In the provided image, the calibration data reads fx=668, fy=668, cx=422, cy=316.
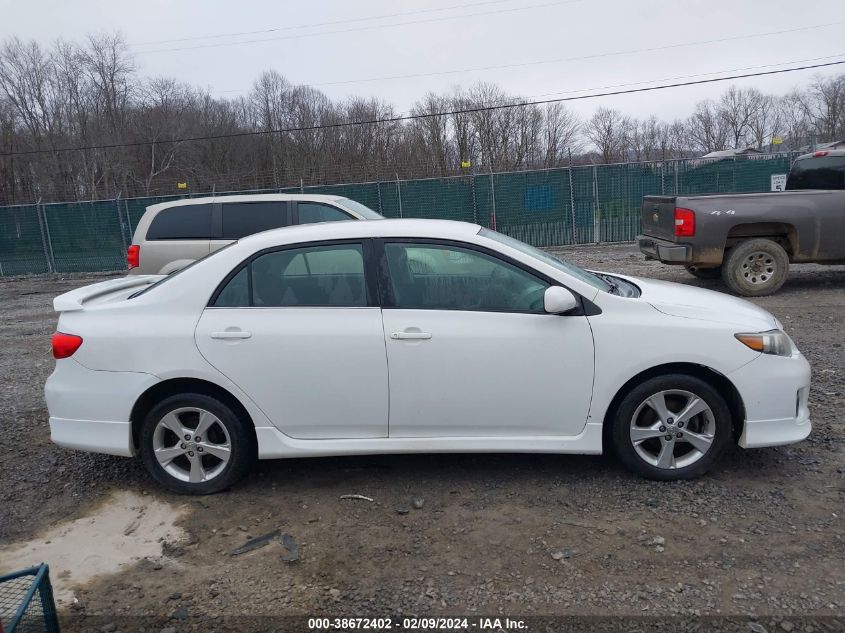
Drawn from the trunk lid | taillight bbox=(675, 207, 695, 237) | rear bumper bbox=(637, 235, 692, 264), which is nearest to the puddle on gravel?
rear bumper bbox=(637, 235, 692, 264)

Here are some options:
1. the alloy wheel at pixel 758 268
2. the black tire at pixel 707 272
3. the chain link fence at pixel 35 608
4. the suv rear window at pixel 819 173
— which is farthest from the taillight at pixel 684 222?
the chain link fence at pixel 35 608

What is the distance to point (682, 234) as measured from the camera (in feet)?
30.6

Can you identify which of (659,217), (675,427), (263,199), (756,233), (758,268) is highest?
(263,199)

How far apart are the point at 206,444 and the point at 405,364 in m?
1.29

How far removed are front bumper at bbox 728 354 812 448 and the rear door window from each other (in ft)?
22.1

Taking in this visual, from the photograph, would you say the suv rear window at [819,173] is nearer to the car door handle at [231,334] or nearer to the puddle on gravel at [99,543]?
the car door handle at [231,334]

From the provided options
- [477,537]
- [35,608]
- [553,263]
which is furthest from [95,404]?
[553,263]

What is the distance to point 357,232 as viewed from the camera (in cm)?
407

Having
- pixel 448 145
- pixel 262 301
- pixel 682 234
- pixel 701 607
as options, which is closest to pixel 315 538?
pixel 262 301

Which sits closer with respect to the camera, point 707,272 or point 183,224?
point 183,224

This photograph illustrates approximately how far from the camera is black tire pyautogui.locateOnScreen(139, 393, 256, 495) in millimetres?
3914

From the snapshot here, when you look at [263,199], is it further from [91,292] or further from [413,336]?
[413,336]

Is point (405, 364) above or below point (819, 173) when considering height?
below

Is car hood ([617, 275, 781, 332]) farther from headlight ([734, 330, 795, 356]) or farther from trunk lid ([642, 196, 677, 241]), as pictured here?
trunk lid ([642, 196, 677, 241])
